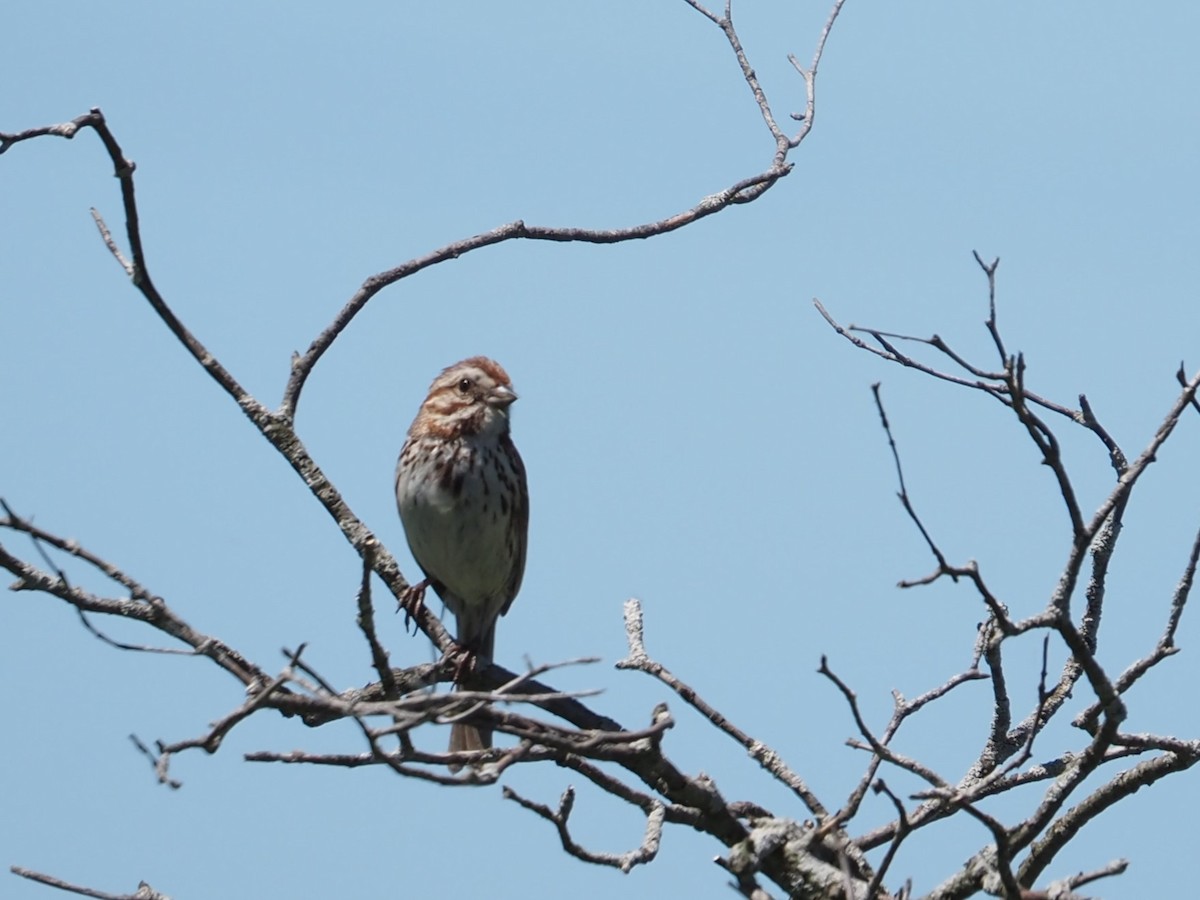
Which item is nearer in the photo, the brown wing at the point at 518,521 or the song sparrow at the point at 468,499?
the song sparrow at the point at 468,499

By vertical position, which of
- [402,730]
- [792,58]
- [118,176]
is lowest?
[402,730]

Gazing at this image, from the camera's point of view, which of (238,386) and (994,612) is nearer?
(994,612)

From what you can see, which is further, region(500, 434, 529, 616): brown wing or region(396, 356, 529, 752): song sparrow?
region(500, 434, 529, 616): brown wing

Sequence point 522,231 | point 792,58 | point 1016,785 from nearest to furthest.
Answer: point 1016,785, point 522,231, point 792,58

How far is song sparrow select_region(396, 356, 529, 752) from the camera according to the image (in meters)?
8.27

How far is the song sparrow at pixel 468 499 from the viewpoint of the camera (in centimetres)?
827

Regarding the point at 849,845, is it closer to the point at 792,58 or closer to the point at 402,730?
the point at 402,730

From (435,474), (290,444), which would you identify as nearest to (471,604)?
(435,474)

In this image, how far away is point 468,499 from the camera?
8.27 m

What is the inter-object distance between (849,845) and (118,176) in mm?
2954

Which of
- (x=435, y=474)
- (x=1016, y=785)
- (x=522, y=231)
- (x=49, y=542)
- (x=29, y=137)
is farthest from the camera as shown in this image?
(x=435, y=474)

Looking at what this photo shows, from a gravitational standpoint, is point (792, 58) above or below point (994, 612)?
above

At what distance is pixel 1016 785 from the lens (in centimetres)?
534

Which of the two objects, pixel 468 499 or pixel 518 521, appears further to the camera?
pixel 518 521
